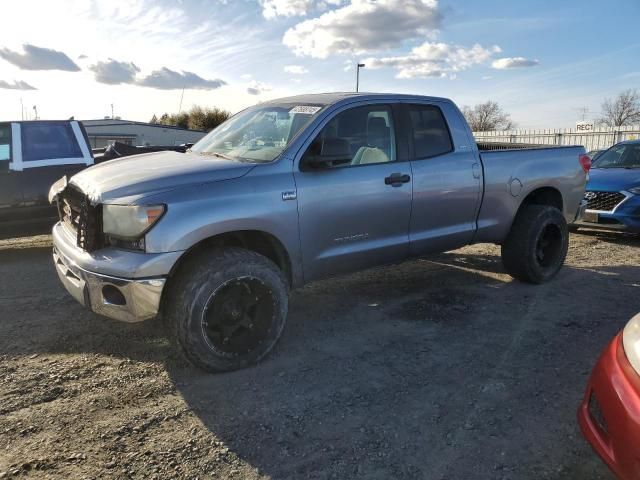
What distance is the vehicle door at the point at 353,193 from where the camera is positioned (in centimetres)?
372

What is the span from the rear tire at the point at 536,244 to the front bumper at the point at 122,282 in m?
3.65

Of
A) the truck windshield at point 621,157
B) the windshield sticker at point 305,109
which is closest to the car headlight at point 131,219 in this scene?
Result: the windshield sticker at point 305,109

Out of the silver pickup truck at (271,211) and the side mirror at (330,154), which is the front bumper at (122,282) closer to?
the silver pickup truck at (271,211)

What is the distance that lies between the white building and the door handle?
28.1 meters

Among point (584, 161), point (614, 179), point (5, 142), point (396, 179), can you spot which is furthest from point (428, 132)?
point (5, 142)

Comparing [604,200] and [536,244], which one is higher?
[604,200]

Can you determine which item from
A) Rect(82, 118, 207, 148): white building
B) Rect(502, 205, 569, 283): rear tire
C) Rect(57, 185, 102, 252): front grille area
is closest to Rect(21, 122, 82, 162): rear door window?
Rect(57, 185, 102, 252): front grille area

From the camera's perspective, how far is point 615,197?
7547 mm

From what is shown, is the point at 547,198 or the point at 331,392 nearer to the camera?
the point at 331,392

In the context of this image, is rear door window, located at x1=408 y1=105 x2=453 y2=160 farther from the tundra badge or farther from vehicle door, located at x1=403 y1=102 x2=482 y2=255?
the tundra badge

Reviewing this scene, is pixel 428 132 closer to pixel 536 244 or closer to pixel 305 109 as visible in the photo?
pixel 305 109

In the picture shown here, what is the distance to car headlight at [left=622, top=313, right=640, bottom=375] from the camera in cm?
215

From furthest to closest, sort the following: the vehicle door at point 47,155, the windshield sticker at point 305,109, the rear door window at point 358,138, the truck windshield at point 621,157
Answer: the truck windshield at point 621,157 < the vehicle door at point 47,155 < the windshield sticker at point 305,109 < the rear door window at point 358,138

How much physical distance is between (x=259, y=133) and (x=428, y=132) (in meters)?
1.56
